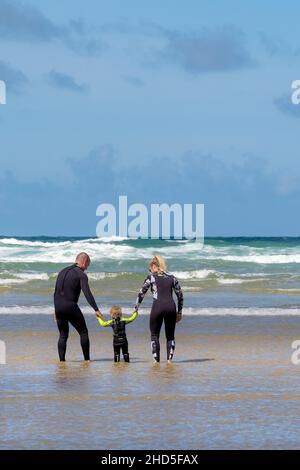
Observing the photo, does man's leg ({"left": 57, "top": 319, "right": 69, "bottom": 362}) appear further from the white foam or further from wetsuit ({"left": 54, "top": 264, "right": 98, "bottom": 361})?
the white foam

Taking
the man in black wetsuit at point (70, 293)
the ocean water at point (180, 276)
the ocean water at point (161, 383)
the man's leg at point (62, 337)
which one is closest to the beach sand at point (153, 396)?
the ocean water at point (161, 383)

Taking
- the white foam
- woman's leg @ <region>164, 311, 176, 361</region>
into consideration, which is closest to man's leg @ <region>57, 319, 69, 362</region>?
woman's leg @ <region>164, 311, 176, 361</region>

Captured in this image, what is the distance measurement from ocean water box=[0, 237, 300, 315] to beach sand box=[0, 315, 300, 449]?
21.7 ft

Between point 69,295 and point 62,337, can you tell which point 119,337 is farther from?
point 69,295

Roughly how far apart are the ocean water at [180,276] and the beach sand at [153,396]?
6.62 metres

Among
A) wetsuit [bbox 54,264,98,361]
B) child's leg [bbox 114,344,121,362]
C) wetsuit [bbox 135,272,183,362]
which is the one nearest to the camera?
wetsuit [bbox 54,264,98,361]

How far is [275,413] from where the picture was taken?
31.2ft

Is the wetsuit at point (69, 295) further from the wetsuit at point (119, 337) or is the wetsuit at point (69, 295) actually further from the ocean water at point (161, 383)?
the ocean water at point (161, 383)

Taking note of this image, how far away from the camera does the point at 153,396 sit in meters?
10.6

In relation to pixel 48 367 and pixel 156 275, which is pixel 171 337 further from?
pixel 48 367

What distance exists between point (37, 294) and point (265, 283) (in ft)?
29.5

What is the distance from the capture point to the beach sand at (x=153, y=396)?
840cm

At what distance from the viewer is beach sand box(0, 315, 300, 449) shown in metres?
8.40

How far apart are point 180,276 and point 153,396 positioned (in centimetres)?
2838
